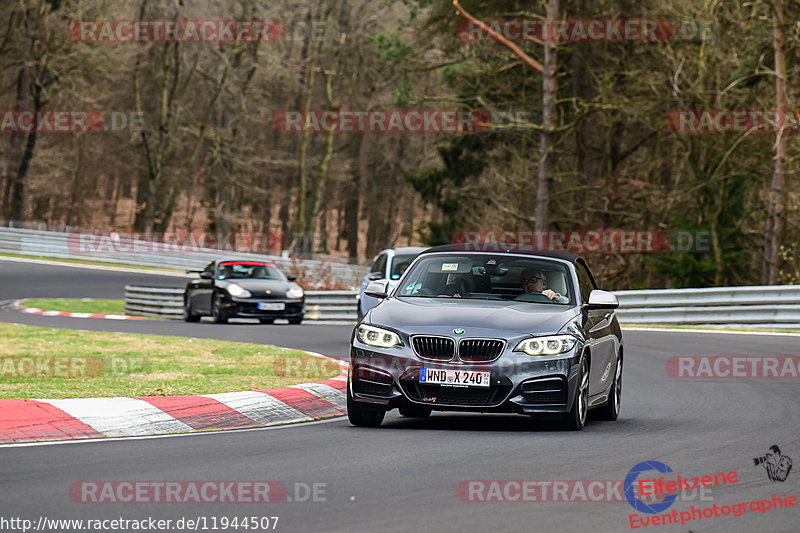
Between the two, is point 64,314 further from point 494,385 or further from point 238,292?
point 494,385

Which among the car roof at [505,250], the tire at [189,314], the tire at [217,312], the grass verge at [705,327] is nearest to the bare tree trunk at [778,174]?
the grass verge at [705,327]

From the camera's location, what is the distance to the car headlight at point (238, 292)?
2758 cm

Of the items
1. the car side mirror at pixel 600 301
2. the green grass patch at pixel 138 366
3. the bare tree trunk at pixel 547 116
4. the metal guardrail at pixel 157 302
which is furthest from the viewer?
the bare tree trunk at pixel 547 116

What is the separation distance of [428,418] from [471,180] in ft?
119

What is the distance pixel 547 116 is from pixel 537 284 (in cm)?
2497

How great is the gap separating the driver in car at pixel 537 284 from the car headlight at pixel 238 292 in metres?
17.1

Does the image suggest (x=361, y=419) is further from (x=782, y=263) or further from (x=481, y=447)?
(x=782, y=263)

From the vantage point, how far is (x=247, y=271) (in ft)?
94.8

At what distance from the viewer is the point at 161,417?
10.2 meters

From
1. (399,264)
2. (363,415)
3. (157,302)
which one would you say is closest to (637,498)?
(363,415)

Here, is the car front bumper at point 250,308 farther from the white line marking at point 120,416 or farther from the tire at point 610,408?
the white line marking at point 120,416

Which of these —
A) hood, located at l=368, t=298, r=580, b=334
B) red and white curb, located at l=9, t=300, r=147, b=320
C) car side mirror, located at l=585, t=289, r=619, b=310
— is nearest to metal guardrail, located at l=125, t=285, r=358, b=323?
red and white curb, located at l=9, t=300, r=147, b=320

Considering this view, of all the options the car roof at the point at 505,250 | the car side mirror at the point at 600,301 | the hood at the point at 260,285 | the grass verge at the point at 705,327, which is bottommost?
the grass verge at the point at 705,327

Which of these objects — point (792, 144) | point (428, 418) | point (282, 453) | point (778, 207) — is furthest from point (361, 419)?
point (792, 144)
